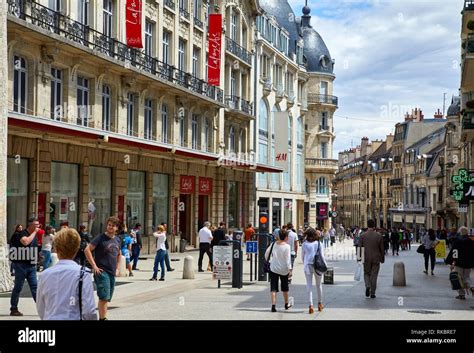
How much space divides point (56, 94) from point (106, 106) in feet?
13.4

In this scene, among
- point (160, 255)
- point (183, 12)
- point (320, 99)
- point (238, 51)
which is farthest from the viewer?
point (320, 99)

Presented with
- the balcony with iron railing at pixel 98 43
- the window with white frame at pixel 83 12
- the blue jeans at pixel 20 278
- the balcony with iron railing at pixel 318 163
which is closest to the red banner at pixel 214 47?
the balcony with iron railing at pixel 98 43

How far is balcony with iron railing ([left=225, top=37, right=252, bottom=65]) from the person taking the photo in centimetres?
4519

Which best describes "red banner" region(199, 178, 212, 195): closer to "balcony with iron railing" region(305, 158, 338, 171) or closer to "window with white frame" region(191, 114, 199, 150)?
"window with white frame" region(191, 114, 199, 150)

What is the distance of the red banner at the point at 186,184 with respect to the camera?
38.4 metres

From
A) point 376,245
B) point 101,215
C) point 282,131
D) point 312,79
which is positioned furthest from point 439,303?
point 312,79

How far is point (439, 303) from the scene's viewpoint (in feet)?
53.2

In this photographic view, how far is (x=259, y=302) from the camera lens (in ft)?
51.6

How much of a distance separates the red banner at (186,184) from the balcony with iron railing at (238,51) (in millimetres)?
9326

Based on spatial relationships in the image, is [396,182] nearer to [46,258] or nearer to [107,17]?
[107,17]

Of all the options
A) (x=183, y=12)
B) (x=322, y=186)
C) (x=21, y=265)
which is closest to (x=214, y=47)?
(x=183, y=12)
